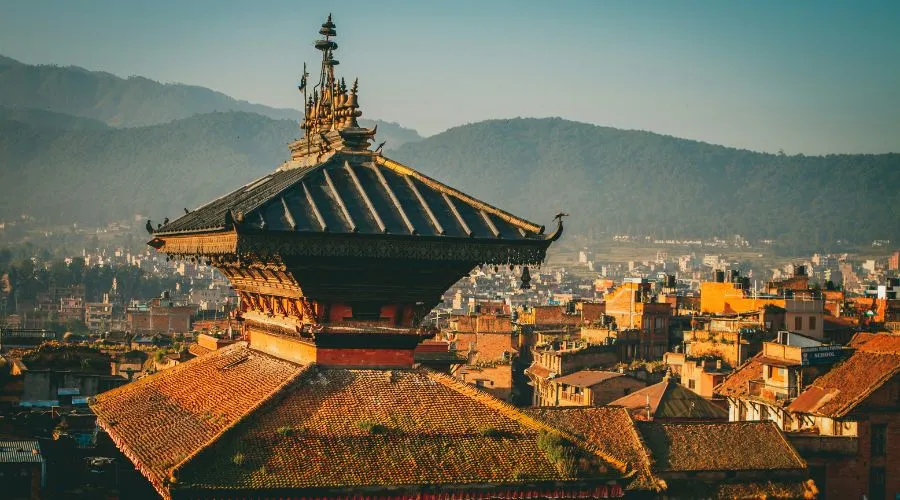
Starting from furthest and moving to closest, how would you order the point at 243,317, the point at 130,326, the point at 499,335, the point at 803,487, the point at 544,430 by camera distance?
the point at 130,326
the point at 499,335
the point at 803,487
the point at 243,317
the point at 544,430

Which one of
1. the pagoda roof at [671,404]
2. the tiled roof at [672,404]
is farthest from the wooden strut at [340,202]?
the tiled roof at [672,404]

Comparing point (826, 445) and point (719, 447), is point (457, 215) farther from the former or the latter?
point (826, 445)

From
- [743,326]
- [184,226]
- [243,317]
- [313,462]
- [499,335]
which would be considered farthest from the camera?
[499,335]

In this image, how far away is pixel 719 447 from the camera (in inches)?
1485

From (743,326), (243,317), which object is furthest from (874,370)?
(243,317)

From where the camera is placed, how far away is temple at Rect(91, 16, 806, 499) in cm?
970

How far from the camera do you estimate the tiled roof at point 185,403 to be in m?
10.2

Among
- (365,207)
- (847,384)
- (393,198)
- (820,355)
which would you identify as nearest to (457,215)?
(393,198)

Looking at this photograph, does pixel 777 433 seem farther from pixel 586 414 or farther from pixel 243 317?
pixel 243 317

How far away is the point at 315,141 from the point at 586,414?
27258mm

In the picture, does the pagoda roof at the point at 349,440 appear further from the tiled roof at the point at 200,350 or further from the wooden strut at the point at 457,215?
the tiled roof at the point at 200,350

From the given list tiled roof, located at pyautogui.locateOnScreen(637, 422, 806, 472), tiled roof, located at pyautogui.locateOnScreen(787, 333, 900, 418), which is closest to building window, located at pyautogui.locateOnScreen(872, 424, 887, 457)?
tiled roof, located at pyautogui.locateOnScreen(787, 333, 900, 418)

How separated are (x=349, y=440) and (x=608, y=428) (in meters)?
28.3

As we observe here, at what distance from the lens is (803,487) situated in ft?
121
